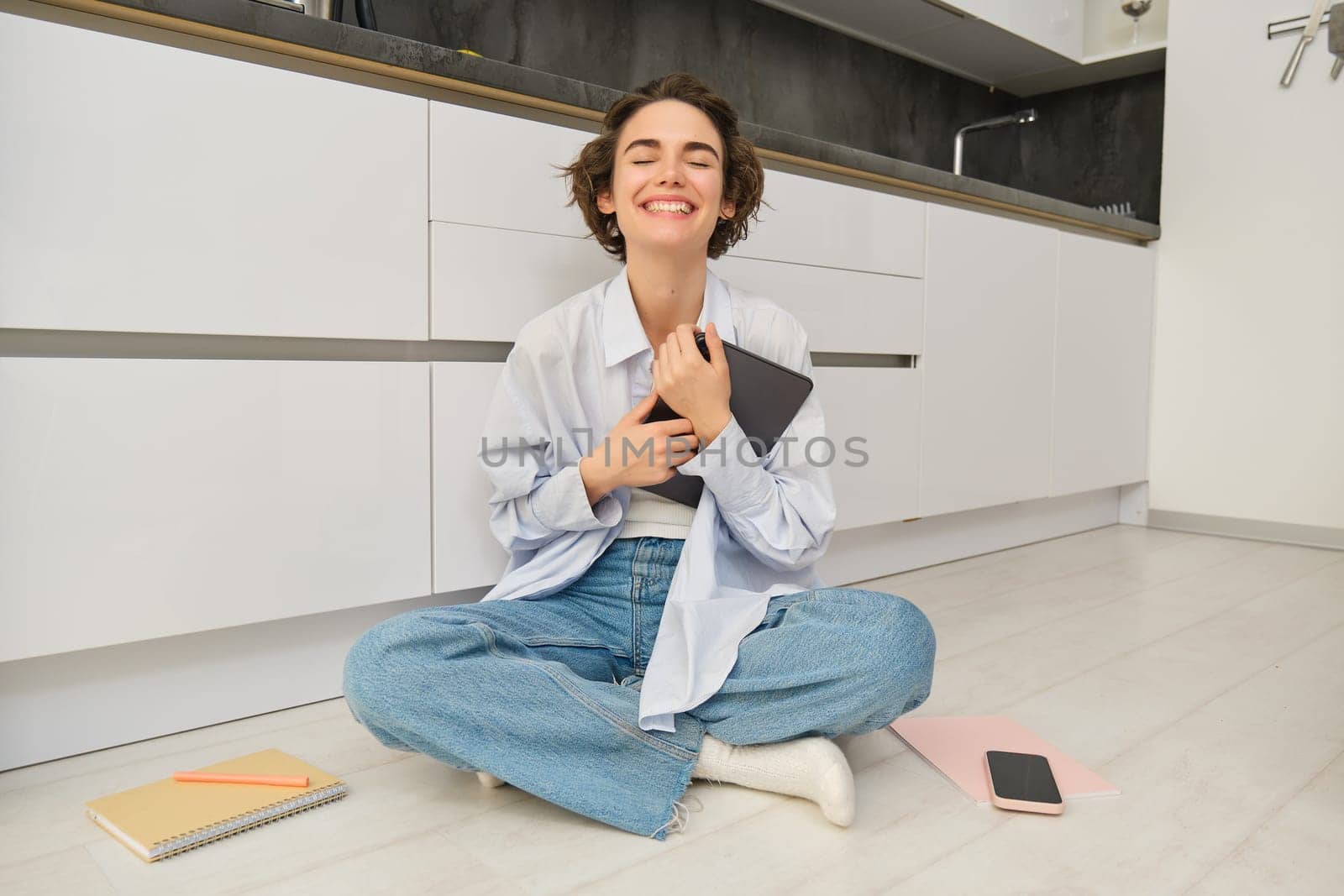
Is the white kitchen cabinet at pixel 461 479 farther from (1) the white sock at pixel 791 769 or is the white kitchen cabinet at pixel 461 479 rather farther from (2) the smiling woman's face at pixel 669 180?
(1) the white sock at pixel 791 769

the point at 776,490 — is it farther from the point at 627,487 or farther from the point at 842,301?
the point at 842,301

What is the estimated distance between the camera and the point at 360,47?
140cm

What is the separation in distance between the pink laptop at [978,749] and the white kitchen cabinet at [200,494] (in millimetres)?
785

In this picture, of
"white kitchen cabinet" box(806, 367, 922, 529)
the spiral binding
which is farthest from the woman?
"white kitchen cabinet" box(806, 367, 922, 529)

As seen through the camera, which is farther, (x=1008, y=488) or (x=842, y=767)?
(x=1008, y=488)

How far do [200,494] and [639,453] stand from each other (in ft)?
1.95

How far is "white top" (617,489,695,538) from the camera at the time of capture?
1.39 meters

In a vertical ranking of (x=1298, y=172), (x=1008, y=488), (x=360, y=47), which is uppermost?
(x=1298, y=172)

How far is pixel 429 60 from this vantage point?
4.82ft

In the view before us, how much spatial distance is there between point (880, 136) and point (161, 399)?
2509 mm

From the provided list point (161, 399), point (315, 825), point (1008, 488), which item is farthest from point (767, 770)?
point (1008, 488)

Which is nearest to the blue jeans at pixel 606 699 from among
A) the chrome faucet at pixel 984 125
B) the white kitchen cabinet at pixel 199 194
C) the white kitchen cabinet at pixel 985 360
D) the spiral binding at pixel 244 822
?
the spiral binding at pixel 244 822

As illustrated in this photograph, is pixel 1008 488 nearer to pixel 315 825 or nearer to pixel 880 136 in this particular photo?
pixel 880 136

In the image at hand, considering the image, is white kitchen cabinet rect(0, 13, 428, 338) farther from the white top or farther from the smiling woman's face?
the white top
